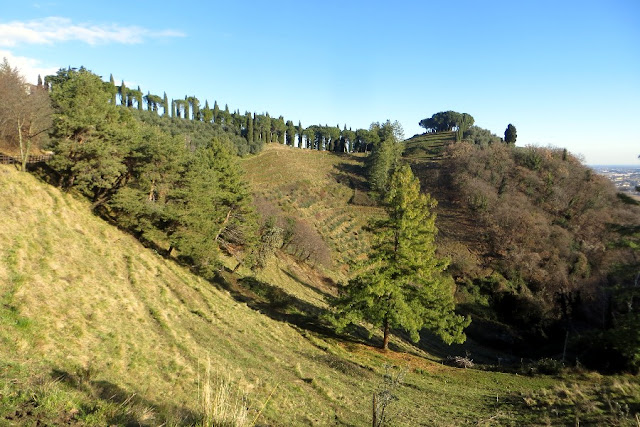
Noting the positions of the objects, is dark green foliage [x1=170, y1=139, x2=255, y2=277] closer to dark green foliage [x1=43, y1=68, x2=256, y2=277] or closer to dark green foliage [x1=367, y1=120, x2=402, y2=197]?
dark green foliage [x1=43, y1=68, x2=256, y2=277]

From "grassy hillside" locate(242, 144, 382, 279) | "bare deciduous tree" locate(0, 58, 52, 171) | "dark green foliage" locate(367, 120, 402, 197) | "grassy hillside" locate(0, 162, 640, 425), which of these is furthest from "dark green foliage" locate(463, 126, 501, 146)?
"bare deciduous tree" locate(0, 58, 52, 171)

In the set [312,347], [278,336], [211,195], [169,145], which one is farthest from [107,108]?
[312,347]

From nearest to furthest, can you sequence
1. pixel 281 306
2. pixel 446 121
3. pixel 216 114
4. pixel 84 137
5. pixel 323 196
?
1. pixel 84 137
2. pixel 281 306
3. pixel 323 196
4. pixel 216 114
5. pixel 446 121

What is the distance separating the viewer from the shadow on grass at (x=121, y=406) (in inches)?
238

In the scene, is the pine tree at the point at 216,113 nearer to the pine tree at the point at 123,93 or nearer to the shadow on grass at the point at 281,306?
the pine tree at the point at 123,93

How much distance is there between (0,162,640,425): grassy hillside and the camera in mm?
7490

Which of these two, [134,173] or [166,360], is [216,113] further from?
[166,360]

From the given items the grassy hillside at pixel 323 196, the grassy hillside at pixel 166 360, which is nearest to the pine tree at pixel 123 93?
the grassy hillside at pixel 323 196

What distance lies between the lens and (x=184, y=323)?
17.6m

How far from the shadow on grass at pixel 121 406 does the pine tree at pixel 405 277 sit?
1465 centimetres

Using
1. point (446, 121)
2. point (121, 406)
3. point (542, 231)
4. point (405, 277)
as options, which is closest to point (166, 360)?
point (121, 406)

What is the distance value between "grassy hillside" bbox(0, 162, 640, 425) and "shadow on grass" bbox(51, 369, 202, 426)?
4 cm

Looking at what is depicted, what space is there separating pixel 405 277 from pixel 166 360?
1454 centimetres

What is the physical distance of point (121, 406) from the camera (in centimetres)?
648
